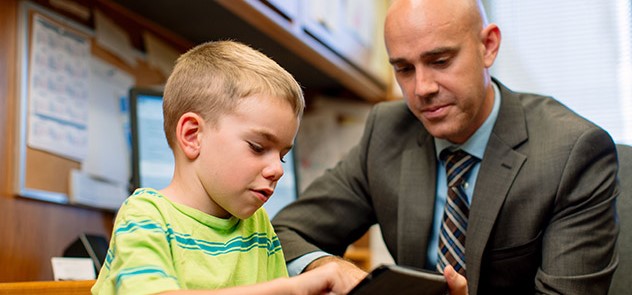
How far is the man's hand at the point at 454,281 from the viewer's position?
2.83 ft

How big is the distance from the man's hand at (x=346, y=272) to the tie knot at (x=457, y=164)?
1.11ft

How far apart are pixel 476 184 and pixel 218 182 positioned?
0.58 metres

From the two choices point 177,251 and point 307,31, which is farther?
point 307,31

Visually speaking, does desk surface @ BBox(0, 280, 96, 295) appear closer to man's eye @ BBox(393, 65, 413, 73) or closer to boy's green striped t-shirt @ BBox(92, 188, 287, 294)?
boy's green striped t-shirt @ BBox(92, 188, 287, 294)

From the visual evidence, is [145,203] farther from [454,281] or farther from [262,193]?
[454,281]

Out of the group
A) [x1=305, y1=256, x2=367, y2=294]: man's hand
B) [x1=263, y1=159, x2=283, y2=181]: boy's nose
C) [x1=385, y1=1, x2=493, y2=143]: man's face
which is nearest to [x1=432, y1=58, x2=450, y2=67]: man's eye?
[x1=385, y1=1, x2=493, y2=143]: man's face

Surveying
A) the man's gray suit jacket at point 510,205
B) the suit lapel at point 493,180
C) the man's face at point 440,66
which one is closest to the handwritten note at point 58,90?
the man's gray suit jacket at point 510,205

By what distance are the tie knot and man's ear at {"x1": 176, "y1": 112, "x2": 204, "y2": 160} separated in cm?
61

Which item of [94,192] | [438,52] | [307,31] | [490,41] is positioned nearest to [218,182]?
[438,52]

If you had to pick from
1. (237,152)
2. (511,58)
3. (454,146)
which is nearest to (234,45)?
(237,152)

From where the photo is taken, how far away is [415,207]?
1.37 m

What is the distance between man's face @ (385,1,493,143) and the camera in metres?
1.29

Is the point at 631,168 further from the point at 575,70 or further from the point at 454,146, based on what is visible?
the point at 575,70

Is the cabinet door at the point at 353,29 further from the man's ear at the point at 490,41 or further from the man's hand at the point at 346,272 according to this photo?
the man's hand at the point at 346,272
